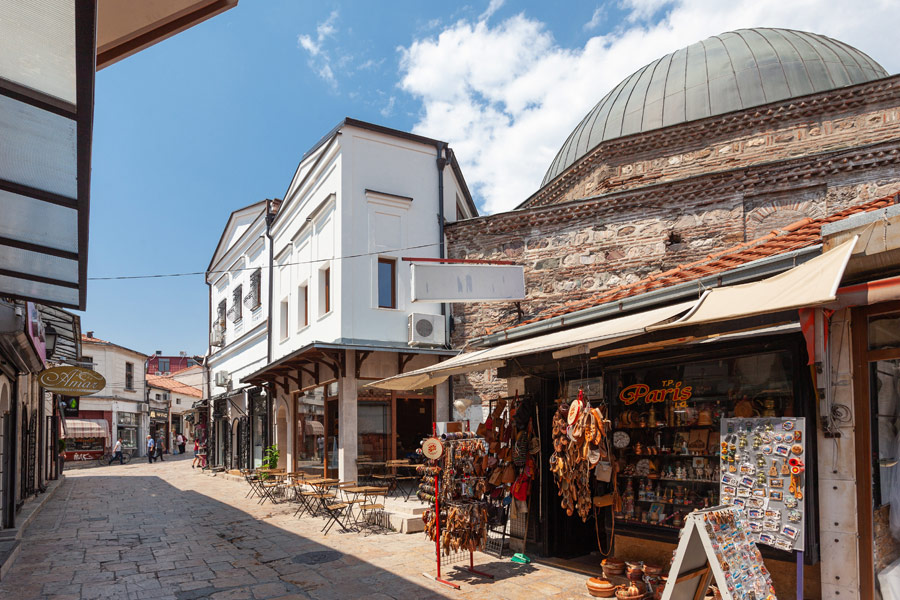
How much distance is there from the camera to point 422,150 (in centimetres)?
1462

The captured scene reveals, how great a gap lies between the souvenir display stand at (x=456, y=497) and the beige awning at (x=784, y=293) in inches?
130

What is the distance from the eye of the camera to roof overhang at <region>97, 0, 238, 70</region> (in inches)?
117

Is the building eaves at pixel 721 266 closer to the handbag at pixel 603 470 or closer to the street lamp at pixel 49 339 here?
the handbag at pixel 603 470

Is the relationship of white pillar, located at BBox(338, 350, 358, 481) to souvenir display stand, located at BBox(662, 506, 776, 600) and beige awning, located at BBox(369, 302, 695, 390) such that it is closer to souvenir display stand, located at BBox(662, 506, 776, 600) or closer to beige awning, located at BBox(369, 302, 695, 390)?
beige awning, located at BBox(369, 302, 695, 390)

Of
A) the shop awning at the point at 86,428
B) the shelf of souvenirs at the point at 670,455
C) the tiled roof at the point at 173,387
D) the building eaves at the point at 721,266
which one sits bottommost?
the shop awning at the point at 86,428

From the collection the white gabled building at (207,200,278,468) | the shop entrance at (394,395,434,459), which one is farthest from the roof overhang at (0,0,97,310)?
the white gabled building at (207,200,278,468)

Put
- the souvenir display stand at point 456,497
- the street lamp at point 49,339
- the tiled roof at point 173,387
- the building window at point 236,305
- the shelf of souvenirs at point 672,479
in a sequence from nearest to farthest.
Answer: the shelf of souvenirs at point 672,479
the souvenir display stand at point 456,497
the street lamp at point 49,339
the building window at point 236,305
the tiled roof at point 173,387

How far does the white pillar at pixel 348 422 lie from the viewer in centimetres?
1273

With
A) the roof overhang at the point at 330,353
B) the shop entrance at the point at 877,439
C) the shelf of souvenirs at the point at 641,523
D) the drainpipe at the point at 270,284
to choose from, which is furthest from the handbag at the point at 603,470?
the drainpipe at the point at 270,284

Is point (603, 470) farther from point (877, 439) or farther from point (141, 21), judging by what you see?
point (141, 21)

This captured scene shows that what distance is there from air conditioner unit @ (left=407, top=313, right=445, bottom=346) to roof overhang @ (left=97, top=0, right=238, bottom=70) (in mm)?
10406

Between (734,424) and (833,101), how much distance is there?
10.6 m

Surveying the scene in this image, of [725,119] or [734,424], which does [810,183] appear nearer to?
[725,119]

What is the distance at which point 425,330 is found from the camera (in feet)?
44.8
